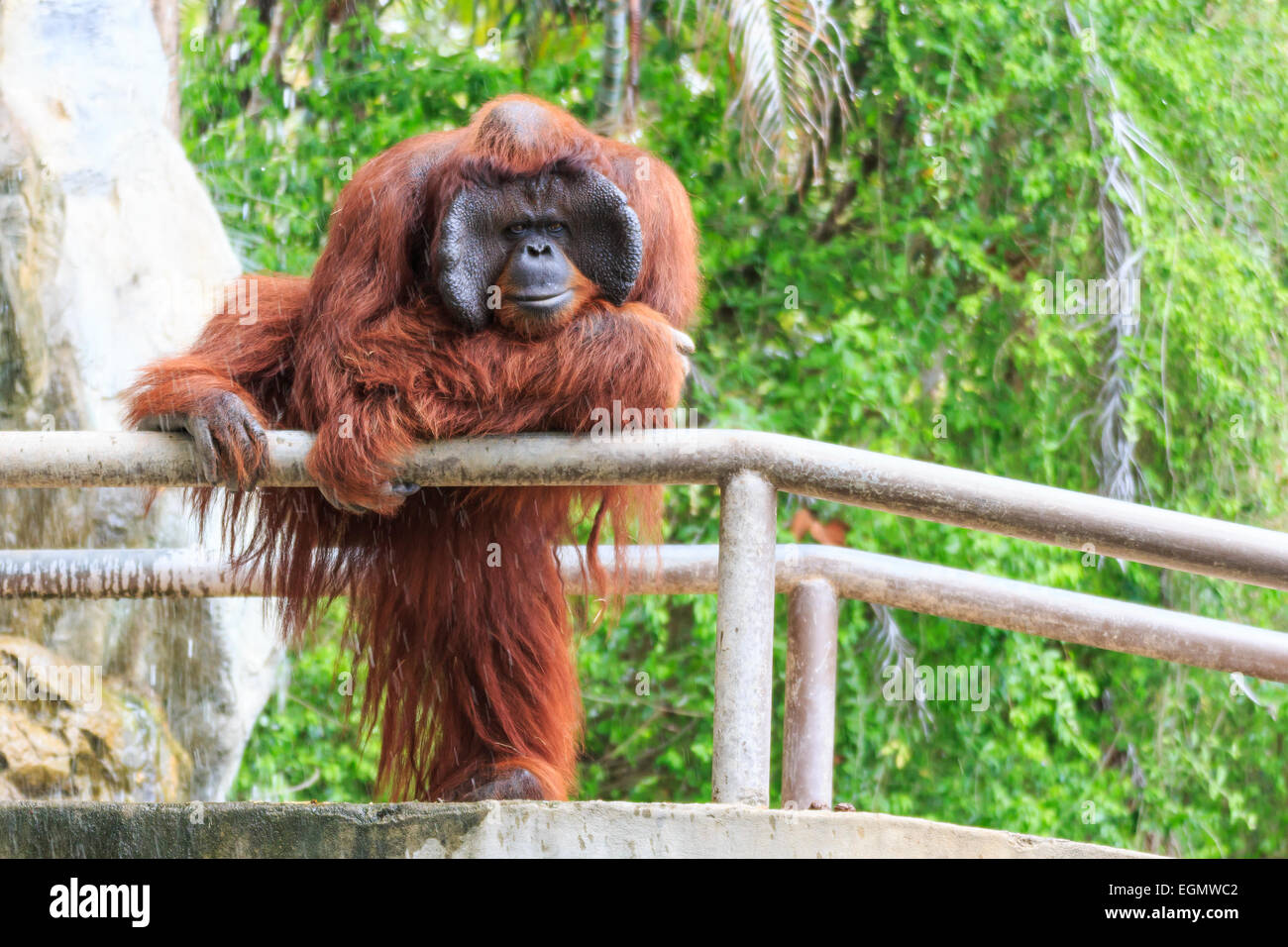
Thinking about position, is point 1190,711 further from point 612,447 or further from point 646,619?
point 612,447

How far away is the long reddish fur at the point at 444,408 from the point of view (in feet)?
9.44

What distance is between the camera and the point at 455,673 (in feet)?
Result: 10.6

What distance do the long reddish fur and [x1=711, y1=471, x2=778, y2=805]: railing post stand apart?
2.04 feet

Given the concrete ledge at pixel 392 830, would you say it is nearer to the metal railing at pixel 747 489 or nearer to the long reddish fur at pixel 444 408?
the metal railing at pixel 747 489

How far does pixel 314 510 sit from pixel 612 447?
1.16 metres

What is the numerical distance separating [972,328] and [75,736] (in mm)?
4314

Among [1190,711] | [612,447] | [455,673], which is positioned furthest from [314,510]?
[1190,711]

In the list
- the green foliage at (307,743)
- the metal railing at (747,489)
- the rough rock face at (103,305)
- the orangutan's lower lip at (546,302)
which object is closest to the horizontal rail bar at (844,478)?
the metal railing at (747,489)

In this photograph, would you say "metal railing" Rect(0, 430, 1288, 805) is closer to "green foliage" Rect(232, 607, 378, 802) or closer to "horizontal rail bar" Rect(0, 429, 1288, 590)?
"horizontal rail bar" Rect(0, 429, 1288, 590)

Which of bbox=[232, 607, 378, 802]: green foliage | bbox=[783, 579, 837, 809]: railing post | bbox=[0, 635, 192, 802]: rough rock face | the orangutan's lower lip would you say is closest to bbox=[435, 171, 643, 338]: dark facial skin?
the orangutan's lower lip

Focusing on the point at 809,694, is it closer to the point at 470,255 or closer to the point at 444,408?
the point at 444,408

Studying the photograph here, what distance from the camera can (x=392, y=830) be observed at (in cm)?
203

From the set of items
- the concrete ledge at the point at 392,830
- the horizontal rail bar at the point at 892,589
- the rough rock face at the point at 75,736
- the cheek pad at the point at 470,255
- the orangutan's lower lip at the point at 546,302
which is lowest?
the concrete ledge at the point at 392,830

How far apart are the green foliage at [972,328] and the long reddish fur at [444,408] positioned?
2917 millimetres
